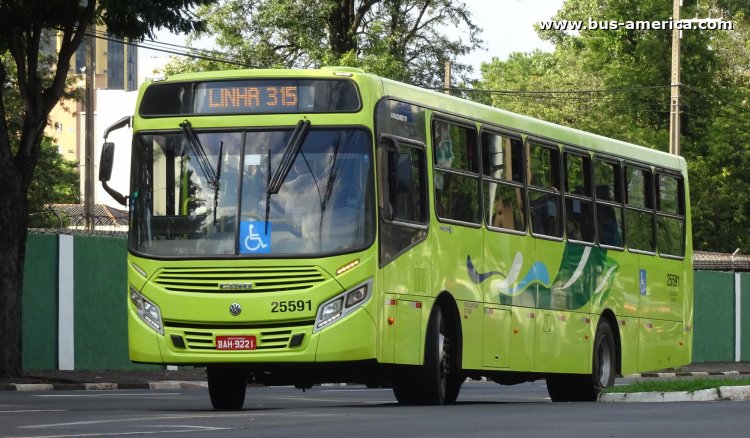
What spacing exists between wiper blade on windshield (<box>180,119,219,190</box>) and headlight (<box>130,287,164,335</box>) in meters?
1.26

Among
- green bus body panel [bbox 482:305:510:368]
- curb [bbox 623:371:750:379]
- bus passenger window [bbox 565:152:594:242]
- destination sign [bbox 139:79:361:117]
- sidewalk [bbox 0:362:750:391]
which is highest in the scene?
destination sign [bbox 139:79:361:117]

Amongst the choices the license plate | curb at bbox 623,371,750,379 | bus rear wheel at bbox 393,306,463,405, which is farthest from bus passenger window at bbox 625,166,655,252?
curb at bbox 623,371,750,379

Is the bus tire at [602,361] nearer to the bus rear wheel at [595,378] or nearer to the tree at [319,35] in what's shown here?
the bus rear wheel at [595,378]

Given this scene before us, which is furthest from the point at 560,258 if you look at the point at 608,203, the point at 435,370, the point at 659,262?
the point at 435,370

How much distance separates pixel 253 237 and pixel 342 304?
1035mm

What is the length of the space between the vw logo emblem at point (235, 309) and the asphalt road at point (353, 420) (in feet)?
→ 3.07

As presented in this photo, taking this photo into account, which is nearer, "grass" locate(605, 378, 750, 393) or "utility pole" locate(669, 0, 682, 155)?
"grass" locate(605, 378, 750, 393)

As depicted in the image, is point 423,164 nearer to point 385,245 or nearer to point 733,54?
point 385,245

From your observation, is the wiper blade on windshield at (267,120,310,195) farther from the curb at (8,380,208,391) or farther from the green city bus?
the curb at (8,380,208,391)

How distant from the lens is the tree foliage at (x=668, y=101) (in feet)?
209

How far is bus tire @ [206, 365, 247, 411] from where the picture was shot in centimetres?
1758

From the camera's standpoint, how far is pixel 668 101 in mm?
65500

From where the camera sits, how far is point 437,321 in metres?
17.7

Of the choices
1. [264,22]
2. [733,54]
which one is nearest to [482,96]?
[264,22]
